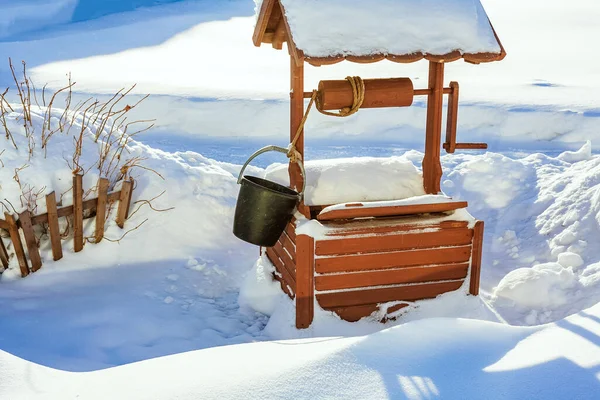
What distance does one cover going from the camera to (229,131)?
467 inches

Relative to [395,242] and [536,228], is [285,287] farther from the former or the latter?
[536,228]

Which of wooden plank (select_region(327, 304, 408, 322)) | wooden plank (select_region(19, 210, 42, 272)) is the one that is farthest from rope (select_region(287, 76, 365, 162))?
wooden plank (select_region(19, 210, 42, 272))

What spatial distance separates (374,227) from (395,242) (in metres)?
0.20

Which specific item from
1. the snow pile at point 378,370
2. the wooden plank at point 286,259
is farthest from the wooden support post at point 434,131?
the snow pile at point 378,370

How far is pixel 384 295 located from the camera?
4727 millimetres

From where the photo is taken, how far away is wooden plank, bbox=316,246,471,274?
4555mm

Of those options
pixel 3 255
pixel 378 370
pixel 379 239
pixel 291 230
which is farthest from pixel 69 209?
pixel 378 370

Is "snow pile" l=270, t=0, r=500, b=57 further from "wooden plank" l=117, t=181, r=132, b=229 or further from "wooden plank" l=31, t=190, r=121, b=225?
"wooden plank" l=31, t=190, r=121, b=225

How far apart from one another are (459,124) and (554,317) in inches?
282

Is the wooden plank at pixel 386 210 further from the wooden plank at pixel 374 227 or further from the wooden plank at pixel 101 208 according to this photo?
the wooden plank at pixel 101 208

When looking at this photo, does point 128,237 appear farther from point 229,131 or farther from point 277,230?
point 229,131

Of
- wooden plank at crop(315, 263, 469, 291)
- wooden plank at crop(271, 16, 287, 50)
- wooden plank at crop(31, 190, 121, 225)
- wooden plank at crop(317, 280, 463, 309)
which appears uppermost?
wooden plank at crop(271, 16, 287, 50)

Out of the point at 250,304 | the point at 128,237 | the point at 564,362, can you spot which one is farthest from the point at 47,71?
the point at 564,362

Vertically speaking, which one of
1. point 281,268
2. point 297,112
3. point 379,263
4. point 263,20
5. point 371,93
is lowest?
point 281,268
